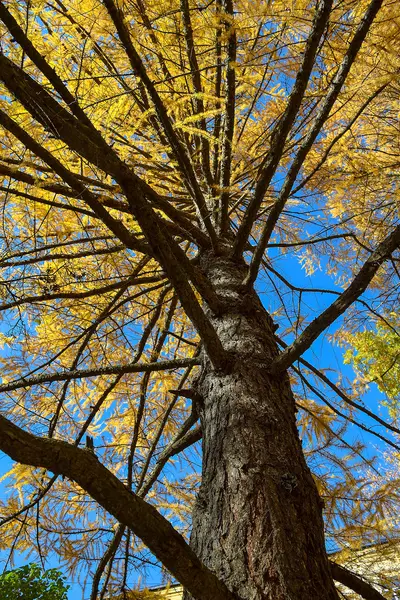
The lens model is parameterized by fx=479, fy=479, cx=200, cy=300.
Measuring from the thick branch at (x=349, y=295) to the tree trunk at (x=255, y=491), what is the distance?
0.82 feet

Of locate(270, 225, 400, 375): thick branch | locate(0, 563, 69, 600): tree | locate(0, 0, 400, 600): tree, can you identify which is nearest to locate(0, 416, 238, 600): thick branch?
locate(0, 0, 400, 600): tree

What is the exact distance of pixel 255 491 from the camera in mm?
1562

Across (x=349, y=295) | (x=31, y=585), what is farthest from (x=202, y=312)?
(x=31, y=585)

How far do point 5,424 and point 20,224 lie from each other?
3.08 meters

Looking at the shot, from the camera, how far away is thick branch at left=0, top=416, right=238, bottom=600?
3.18 ft

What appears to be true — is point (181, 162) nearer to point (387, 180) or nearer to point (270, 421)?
point (270, 421)

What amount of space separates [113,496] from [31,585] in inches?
107

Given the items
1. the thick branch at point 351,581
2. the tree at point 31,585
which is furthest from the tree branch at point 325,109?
the tree at point 31,585

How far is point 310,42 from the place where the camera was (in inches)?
65.2

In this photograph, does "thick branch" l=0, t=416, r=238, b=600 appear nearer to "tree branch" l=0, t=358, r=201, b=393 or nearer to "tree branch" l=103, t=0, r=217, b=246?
"tree branch" l=0, t=358, r=201, b=393

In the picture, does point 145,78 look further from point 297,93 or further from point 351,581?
point 351,581

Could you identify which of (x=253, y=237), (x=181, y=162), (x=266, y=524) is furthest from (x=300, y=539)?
(x=253, y=237)

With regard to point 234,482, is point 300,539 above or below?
below

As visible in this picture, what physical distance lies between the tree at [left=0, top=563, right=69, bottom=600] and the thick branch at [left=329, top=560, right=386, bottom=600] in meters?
2.16
